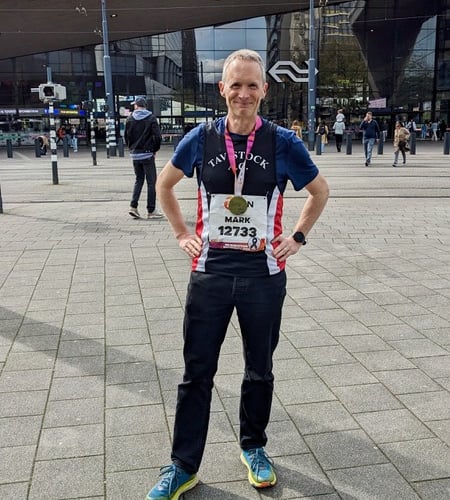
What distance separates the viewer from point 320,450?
2.89 metres

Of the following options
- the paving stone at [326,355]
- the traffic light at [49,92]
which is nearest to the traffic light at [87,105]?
the traffic light at [49,92]

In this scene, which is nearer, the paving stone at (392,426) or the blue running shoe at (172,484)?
the blue running shoe at (172,484)

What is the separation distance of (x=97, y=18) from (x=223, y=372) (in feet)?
113

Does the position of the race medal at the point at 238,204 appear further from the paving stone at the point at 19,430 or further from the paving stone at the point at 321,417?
the paving stone at the point at 19,430

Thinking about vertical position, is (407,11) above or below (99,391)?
above

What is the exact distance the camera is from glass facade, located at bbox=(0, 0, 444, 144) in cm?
3772

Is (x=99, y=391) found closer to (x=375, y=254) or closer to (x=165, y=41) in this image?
(x=375, y=254)

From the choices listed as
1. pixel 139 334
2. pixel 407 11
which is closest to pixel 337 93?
pixel 407 11

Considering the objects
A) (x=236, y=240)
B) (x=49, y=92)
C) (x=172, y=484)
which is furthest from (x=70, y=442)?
(x=49, y=92)

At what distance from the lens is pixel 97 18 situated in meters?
34.3

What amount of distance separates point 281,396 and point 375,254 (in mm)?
4039

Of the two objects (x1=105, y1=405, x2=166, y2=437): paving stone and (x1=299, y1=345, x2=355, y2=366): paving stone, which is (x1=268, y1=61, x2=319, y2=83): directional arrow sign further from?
(x1=105, y1=405, x2=166, y2=437): paving stone

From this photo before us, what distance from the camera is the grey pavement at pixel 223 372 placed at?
271 cm

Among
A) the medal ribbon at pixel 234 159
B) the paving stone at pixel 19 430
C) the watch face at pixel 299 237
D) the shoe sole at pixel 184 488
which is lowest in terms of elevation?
the paving stone at pixel 19 430
